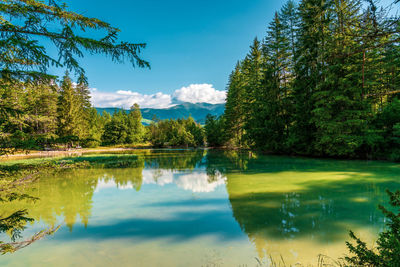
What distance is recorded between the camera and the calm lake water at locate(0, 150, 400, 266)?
175 inches

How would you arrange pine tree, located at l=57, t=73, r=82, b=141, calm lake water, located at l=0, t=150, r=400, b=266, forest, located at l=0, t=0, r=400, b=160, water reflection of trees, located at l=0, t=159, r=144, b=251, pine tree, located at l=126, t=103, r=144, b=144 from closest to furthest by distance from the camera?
calm lake water, located at l=0, t=150, r=400, b=266
water reflection of trees, located at l=0, t=159, r=144, b=251
forest, located at l=0, t=0, r=400, b=160
pine tree, located at l=57, t=73, r=82, b=141
pine tree, located at l=126, t=103, r=144, b=144

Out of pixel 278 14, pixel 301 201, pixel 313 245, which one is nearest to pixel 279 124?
pixel 278 14

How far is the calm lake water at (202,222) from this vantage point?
14.6 ft

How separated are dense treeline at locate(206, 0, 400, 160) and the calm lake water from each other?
747 centimetres

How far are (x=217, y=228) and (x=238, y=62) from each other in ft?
146

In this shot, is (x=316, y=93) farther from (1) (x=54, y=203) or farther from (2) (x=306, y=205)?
(1) (x=54, y=203)

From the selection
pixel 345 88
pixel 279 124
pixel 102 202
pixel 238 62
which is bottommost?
pixel 102 202

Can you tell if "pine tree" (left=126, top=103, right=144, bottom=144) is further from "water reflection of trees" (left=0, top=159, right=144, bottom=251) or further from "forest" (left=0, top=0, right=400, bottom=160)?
"water reflection of trees" (left=0, top=159, right=144, bottom=251)

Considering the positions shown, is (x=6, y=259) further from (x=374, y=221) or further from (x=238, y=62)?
(x=238, y=62)

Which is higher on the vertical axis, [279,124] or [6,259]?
[279,124]

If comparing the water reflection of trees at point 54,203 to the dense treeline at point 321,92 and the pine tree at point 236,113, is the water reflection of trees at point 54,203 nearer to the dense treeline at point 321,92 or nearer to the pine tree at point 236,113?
the dense treeline at point 321,92

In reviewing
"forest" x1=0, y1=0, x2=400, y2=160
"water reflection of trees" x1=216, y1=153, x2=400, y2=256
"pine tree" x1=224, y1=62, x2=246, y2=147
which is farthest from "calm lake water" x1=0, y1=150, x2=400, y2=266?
"pine tree" x1=224, y1=62, x2=246, y2=147

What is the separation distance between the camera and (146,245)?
16.3 feet

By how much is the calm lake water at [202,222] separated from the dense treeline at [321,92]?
7.47m
